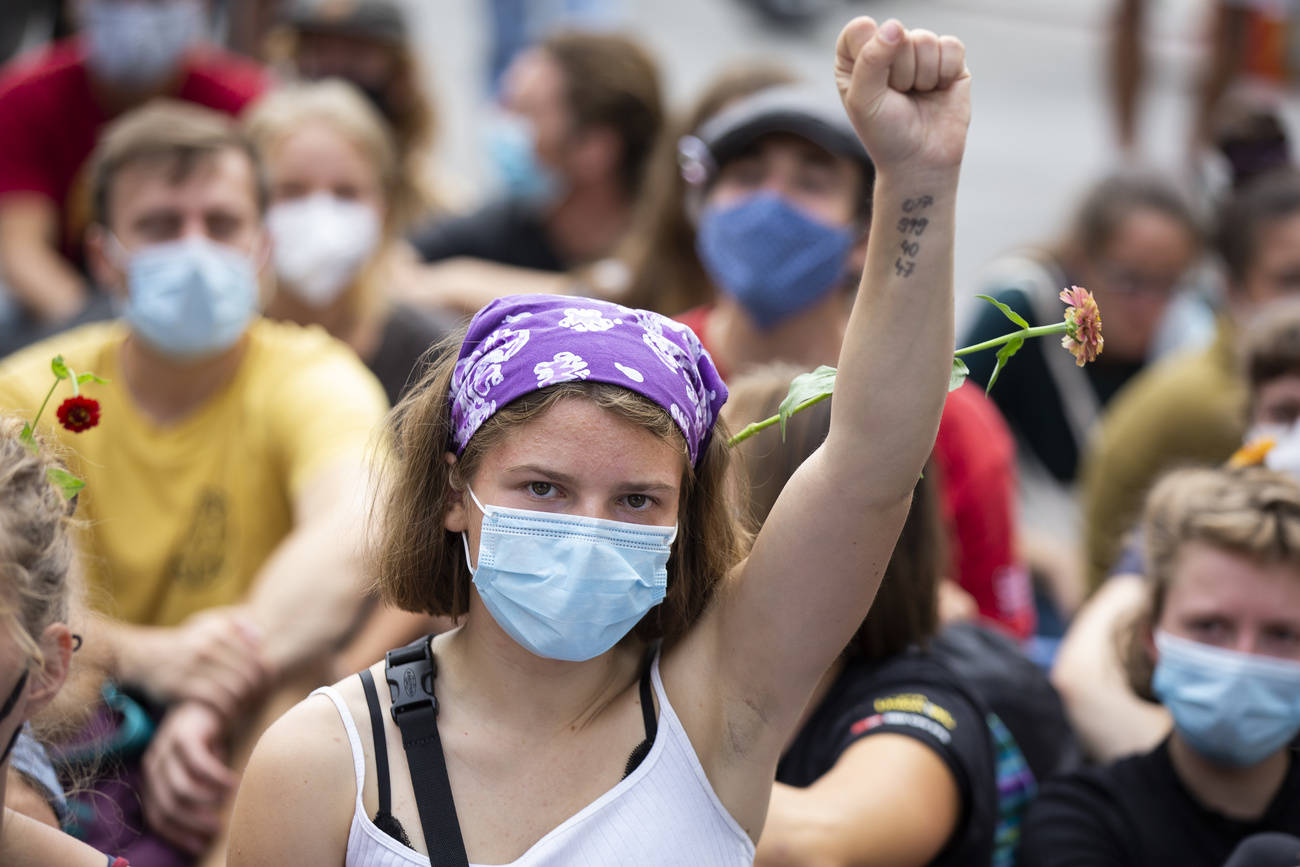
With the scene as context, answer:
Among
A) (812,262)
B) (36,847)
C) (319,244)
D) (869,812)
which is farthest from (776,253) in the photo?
(36,847)

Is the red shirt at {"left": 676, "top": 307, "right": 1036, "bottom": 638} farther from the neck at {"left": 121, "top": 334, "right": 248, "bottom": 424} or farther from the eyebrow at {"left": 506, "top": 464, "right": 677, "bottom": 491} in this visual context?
the eyebrow at {"left": 506, "top": 464, "right": 677, "bottom": 491}

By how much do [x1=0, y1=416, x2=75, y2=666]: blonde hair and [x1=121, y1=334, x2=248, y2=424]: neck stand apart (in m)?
1.48

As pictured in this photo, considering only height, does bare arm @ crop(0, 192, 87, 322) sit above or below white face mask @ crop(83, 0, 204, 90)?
below

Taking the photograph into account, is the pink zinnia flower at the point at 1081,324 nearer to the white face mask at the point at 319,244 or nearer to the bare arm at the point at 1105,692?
the bare arm at the point at 1105,692

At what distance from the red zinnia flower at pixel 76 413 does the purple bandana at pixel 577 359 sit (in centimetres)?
61

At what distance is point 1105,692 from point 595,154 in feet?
10.8

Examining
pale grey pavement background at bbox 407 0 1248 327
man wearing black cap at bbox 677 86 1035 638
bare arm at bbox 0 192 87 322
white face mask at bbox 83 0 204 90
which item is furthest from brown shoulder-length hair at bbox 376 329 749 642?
pale grey pavement background at bbox 407 0 1248 327

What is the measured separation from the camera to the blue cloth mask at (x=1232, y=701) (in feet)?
8.34

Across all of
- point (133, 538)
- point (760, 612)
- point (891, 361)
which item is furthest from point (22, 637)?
point (133, 538)

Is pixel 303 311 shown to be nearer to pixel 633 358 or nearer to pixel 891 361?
pixel 633 358

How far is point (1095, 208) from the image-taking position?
5312 millimetres

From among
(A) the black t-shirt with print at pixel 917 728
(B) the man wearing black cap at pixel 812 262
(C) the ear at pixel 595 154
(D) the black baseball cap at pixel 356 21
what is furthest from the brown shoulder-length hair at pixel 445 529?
(D) the black baseball cap at pixel 356 21

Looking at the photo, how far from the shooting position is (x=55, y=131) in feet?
18.1

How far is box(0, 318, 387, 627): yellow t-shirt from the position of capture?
133 inches
